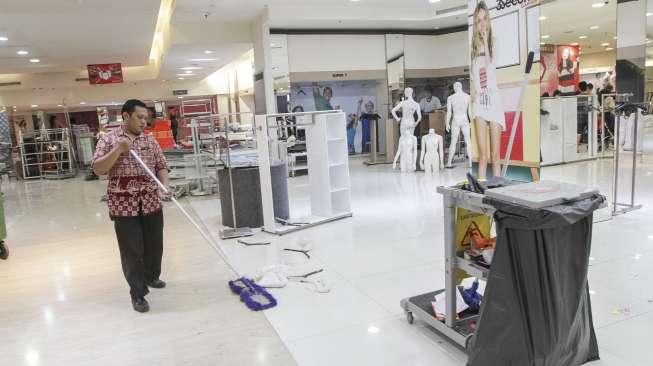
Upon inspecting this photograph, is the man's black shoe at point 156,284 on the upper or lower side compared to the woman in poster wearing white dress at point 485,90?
lower

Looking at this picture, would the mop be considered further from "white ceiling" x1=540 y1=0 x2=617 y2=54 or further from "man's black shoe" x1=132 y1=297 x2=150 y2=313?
"white ceiling" x1=540 y1=0 x2=617 y2=54

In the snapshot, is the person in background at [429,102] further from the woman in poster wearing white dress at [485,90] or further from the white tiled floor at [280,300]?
the woman in poster wearing white dress at [485,90]

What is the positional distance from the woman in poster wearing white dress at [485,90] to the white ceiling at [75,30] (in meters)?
5.02

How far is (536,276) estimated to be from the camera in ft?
7.06

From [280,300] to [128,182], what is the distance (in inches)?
55.0

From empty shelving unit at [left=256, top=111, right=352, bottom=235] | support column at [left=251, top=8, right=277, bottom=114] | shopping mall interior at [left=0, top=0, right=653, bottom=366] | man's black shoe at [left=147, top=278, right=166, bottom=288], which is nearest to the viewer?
shopping mall interior at [left=0, top=0, right=653, bottom=366]

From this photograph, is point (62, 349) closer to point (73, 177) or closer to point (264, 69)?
point (264, 69)

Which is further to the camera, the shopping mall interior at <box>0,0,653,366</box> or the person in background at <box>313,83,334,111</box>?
the person in background at <box>313,83,334,111</box>

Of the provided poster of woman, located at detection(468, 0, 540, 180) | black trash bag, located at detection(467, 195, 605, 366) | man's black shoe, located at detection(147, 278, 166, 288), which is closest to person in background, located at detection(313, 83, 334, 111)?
poster of woman, located at detection(468, 0, 540, 180)

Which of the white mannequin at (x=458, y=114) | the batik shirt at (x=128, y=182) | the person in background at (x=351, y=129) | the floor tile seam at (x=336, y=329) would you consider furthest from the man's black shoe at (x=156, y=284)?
the person in background at (x=351, y=129)

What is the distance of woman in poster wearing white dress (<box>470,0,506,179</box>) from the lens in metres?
3.64

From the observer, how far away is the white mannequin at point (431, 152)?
10.3 m

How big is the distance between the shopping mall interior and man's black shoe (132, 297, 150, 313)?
21 mm

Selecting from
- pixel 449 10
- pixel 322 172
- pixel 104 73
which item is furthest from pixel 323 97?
pixel 322 172
